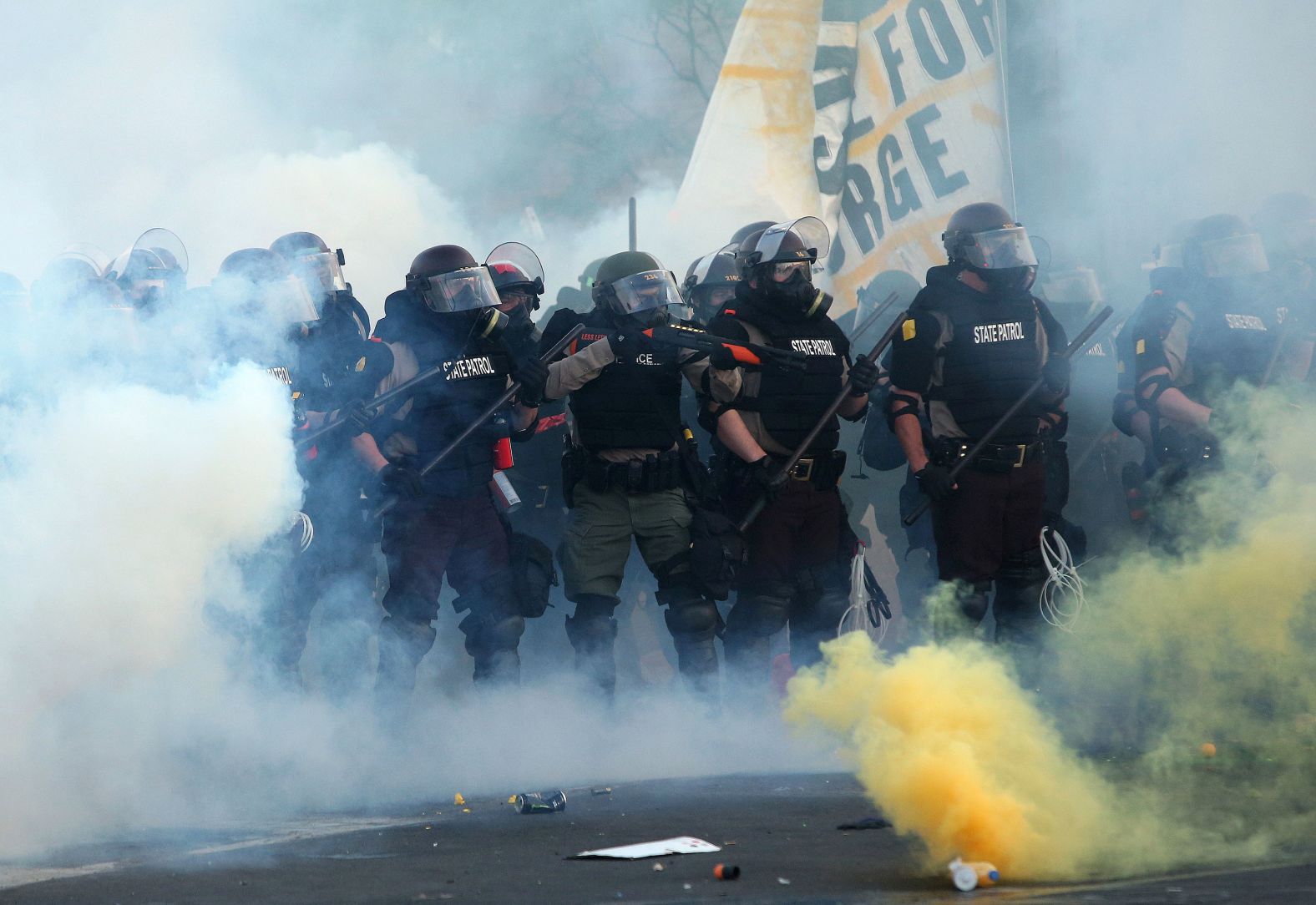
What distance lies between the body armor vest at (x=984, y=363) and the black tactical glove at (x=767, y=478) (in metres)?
0.77

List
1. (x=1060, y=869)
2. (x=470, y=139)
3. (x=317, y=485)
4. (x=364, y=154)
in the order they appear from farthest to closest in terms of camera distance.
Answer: (x=470, y=139) < (x=364, y=154) < (x=317, y=485) < (x=1060, y=869)

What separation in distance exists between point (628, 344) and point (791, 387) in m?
0.77

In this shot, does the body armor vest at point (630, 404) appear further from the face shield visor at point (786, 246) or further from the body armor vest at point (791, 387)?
the face shield visor at point (786, 246)

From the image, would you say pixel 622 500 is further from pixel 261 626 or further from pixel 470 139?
pixel 470 139

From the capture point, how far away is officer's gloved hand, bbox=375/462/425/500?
6.94 metres

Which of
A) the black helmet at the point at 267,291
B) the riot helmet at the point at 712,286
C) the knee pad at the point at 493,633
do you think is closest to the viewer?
the black helmet at the point at 267,291

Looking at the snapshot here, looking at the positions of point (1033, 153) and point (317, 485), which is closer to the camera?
point (317, 485)

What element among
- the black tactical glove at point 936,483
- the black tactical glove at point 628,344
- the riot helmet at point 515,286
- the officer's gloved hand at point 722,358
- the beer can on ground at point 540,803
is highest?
the riot helmet at point 515,286

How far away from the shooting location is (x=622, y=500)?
724 centimetres

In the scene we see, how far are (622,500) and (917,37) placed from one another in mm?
3911

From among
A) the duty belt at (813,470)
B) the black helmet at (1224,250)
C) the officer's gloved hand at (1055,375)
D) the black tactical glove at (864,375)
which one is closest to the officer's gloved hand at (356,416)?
the duty belt at (813,470)

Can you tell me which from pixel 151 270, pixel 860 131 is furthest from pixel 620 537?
pixel 860 131

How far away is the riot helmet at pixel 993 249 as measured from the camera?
7312 mm

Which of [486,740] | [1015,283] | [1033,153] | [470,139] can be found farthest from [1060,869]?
[470,139]
